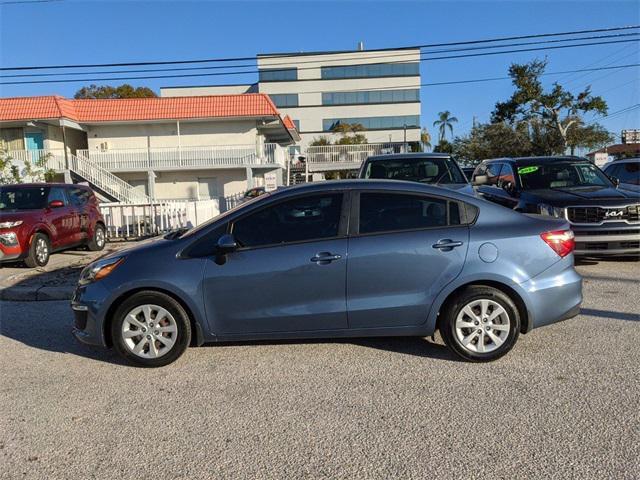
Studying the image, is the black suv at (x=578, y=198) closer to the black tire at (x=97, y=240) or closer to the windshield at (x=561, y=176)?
the windshield at (x=561, y=176)

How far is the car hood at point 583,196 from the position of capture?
810 centimetres

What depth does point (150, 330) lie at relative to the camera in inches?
178

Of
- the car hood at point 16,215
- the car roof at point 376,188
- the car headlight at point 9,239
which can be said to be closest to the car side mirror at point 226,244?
the car roof at point 376,188

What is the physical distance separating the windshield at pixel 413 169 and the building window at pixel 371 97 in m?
61.4

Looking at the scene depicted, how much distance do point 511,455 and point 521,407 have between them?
2.17 feet

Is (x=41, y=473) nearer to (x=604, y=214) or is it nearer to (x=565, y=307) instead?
(x=565, y=307)

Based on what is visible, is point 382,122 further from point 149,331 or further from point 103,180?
point 149,331

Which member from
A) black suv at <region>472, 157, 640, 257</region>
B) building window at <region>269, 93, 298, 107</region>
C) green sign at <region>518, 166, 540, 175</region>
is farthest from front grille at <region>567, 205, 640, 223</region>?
building window at <region>269, 93, 298, 107</region>

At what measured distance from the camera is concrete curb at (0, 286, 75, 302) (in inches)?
294

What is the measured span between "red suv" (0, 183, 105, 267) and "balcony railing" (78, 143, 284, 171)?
1865 centimetres

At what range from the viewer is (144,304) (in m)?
4.50

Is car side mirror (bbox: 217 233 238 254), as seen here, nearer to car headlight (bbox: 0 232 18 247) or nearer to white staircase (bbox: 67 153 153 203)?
car headlight (bbox: 0 232 18 247)

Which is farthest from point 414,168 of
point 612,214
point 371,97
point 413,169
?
point 371,97

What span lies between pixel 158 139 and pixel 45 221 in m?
23.2
